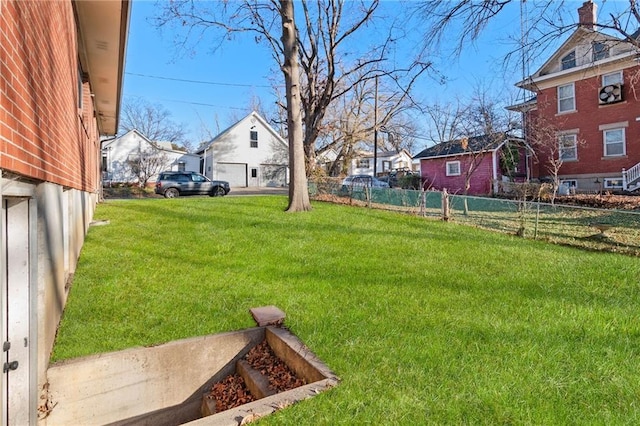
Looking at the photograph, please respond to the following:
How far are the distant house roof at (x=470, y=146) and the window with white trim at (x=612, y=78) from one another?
5506mm

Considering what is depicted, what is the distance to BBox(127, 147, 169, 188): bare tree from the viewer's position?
28.7 meters

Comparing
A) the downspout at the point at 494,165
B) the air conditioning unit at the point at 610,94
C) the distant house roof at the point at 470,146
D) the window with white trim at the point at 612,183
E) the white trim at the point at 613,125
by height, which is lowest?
the window with white trim at the point at 612,183

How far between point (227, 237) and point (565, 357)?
5698 mm

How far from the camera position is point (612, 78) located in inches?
682

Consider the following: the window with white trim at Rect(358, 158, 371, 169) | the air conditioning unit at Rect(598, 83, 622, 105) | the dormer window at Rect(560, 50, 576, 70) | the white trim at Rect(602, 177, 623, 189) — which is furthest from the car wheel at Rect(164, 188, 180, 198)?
the window with white trim at Rect(358, 158, 371, 169)

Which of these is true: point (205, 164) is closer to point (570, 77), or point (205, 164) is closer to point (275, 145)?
point (275, 145)

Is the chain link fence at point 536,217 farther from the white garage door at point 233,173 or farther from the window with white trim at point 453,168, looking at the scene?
the white garage door at point 233,173

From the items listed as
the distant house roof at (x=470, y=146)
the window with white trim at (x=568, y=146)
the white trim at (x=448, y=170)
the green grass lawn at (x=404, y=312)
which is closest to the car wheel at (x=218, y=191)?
the distant house roof at (x=470, y=146)

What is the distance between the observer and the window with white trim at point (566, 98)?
18.7 m

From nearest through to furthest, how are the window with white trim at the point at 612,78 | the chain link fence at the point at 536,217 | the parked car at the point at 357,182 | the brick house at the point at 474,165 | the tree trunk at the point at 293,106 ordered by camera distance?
the chain link fence at the point at 536,217, the tree trunk at the point at 293,106, the parked car at the point at 357,182, the window with white trim at the point at 612,78, the brick house at the point at 474,165

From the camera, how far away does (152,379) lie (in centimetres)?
303

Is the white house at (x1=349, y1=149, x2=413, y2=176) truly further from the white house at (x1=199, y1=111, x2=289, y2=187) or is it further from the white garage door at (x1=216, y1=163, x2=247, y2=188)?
the white garage door at (x1=216, y1=163, x2=247, y2=188)

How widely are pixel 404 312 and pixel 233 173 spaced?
1163 inches

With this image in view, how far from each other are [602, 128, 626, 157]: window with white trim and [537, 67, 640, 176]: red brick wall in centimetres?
17
